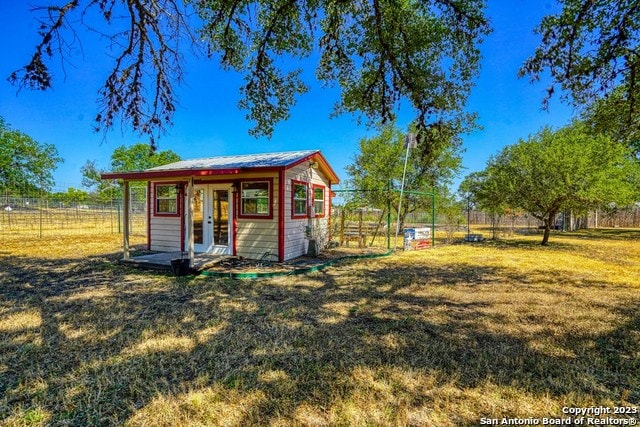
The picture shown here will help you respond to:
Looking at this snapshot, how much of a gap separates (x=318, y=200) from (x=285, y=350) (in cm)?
788

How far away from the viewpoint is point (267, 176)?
8484 mm

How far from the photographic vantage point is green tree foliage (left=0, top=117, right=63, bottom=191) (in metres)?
20.1

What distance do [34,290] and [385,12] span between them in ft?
25.9

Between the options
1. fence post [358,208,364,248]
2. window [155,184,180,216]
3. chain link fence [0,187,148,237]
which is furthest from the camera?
chain link fence [0,187,148,237]

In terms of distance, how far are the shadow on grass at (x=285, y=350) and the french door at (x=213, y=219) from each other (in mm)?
3277

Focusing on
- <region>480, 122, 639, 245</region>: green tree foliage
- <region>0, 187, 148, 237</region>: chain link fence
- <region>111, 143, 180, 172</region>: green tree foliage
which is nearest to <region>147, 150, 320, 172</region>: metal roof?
<region>480, 122, 639, 245</region>: green tree foliage

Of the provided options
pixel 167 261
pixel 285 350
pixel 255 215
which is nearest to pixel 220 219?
pixel 255 215

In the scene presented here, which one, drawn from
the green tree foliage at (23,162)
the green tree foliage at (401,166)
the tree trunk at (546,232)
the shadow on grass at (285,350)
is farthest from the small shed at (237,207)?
the green tree foliage at (23,162)

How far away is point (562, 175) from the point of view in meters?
12.5

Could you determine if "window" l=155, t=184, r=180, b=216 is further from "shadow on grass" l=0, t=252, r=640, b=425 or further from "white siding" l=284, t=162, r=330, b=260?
"shadow on grass" l=0, t=252, r=640, b=425

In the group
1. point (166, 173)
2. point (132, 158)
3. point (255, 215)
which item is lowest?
point (255, 215)

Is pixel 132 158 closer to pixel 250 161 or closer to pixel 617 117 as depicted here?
pixel 250 161

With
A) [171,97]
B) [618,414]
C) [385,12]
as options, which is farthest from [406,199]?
[618,414]

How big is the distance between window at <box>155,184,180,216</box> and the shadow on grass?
410 cm
